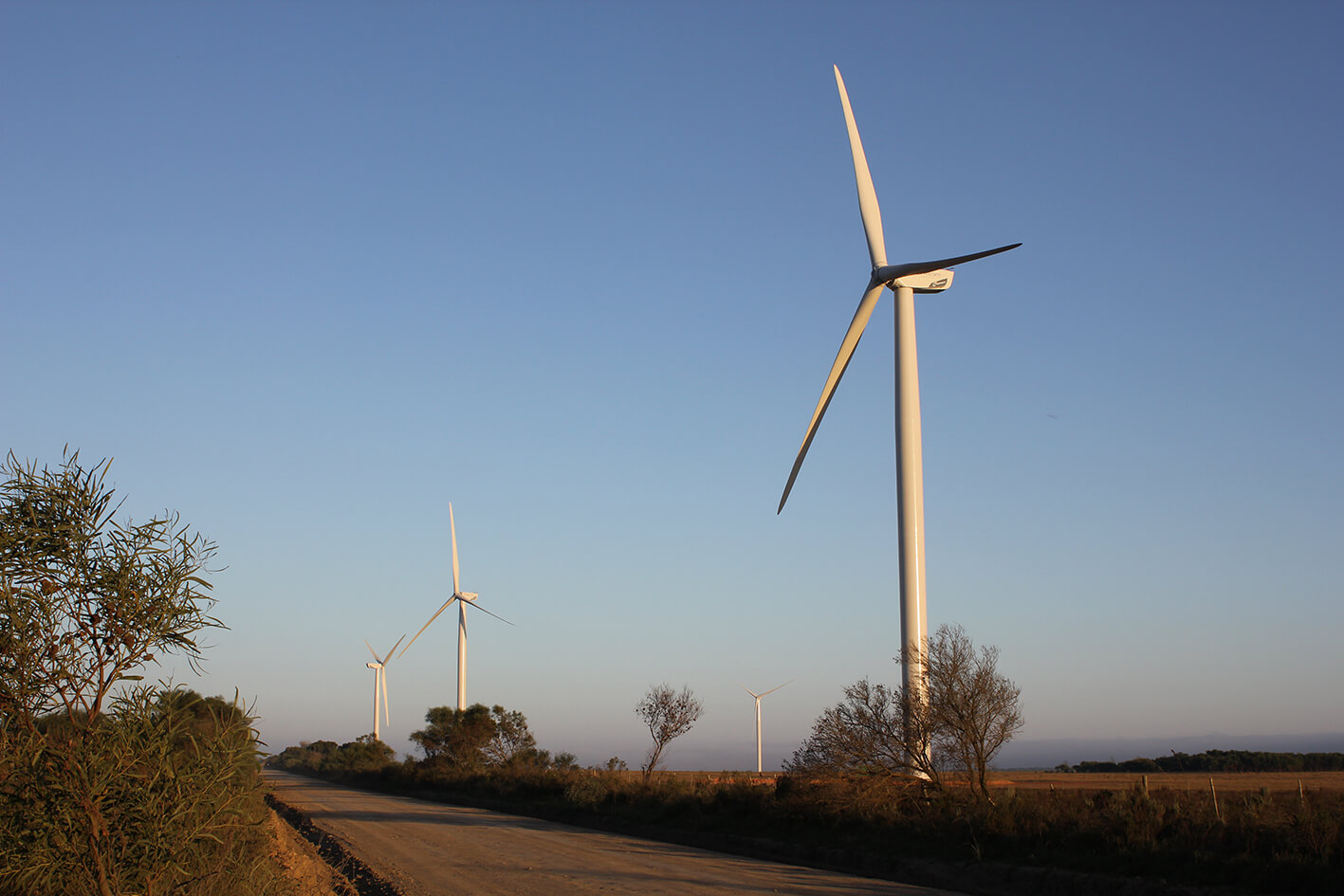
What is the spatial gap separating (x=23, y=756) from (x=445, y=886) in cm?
1321

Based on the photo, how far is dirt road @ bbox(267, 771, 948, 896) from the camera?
19469 millimetres

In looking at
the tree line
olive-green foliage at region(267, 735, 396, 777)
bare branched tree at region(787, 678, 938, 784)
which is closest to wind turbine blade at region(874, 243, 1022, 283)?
bare branched tree at region(787, 678, 938, 784)

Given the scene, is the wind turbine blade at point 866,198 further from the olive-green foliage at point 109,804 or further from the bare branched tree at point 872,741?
the olive-green foliage at point 109,804

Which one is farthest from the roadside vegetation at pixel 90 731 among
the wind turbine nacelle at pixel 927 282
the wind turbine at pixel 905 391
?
the wind turbine nacelle at pixel 927 282

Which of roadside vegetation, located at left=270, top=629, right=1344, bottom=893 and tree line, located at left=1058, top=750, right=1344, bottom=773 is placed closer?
roadside vegetation, located at left=270, top=629, right=1344, bottom=893

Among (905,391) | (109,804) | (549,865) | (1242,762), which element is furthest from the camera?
(1242,762)

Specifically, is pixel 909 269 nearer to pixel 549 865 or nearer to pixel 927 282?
pixel 927 282

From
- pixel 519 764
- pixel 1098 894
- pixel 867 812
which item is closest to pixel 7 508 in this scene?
pixel 1098 894

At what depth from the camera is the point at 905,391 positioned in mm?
32875

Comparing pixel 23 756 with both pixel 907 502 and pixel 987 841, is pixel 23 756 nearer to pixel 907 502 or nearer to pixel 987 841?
pixel 987 841

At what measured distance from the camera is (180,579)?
9.28m

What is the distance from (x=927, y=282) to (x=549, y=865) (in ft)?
75.2

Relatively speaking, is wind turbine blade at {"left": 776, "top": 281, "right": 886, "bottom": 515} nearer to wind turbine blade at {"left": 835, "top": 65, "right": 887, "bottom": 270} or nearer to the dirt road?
wind turbine blade at {"left": 835, "top": 65, "right": 887, "bottom": 270}

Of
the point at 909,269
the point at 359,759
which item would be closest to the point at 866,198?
the point at 909,269
